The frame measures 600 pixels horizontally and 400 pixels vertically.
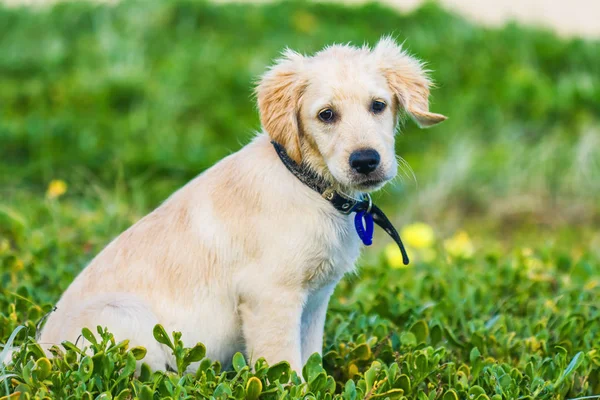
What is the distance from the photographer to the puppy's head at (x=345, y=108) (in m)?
3.47

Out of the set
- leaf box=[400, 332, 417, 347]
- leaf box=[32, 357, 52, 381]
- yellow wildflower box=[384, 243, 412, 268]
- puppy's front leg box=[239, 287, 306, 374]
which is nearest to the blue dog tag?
puppy's front leg box=[239, 287, 306, 374]

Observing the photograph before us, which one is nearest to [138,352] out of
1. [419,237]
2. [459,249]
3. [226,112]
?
[419,237]

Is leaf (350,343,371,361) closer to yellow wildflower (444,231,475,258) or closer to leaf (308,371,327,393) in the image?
leaf (308,371,327,393)

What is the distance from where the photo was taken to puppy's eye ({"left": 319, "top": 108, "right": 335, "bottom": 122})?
11.7 feet

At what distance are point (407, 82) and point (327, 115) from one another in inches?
16.0

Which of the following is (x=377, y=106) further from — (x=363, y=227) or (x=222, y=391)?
(x=222, y=391)

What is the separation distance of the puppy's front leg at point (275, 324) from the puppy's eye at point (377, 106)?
0.81 meters

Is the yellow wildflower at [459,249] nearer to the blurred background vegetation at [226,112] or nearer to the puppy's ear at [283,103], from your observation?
the blurred background vegetation at [226,112]

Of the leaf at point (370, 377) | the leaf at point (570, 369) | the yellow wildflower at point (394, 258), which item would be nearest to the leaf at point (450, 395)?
the leaf at point (370, 377)

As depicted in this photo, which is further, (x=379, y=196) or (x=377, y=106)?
(x=379, y=196)

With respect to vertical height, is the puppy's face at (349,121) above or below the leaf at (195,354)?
above

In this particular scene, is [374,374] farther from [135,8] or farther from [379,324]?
[135,8]

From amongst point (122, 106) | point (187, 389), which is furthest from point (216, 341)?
point (122, 106)

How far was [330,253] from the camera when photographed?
3578mm
